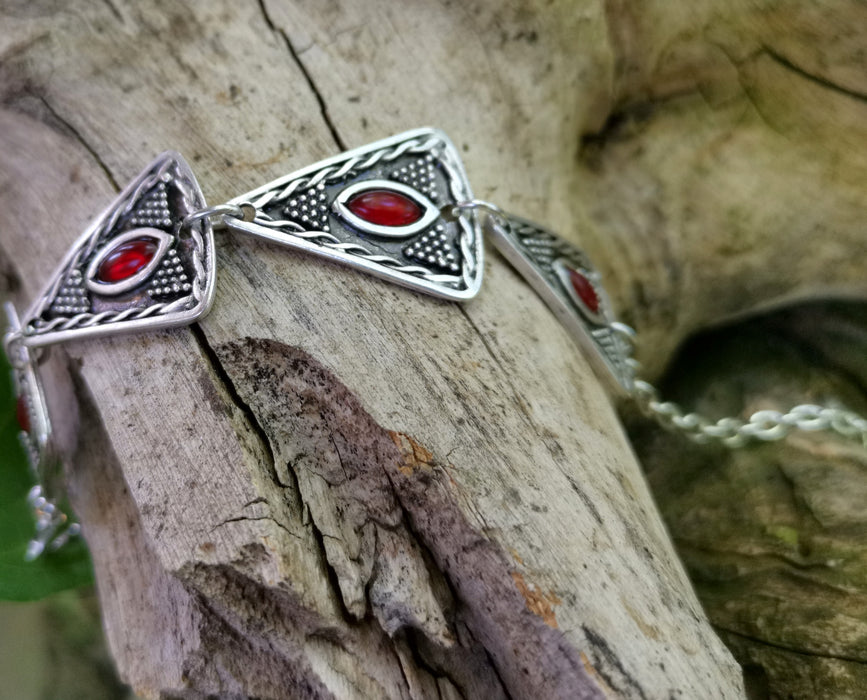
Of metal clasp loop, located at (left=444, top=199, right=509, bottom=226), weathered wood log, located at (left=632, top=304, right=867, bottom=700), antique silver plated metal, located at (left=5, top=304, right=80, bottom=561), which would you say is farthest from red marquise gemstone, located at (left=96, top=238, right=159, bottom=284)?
weathered wood log, located at (left=632, top=304, right=867, bottom=700)

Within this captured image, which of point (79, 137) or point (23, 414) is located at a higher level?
point (79, 137)

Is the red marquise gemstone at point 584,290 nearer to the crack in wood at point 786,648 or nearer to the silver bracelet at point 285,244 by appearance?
the silver bracelet at point 285,244

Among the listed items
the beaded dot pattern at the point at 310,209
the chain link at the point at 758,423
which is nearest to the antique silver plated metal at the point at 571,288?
the chain link at the point at 758,423

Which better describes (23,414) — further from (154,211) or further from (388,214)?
(388,214)

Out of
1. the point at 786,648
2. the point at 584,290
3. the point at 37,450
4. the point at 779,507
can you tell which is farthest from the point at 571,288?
the point at 37,450

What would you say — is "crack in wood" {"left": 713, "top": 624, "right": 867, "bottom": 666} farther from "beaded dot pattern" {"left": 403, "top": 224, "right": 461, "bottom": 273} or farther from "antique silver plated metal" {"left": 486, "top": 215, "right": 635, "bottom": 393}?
"beaded dot pattern" {"left": 403, "top": 224, "right": 461, "bottom": 273}

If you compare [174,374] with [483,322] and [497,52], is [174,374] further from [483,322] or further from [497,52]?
[497,52]
